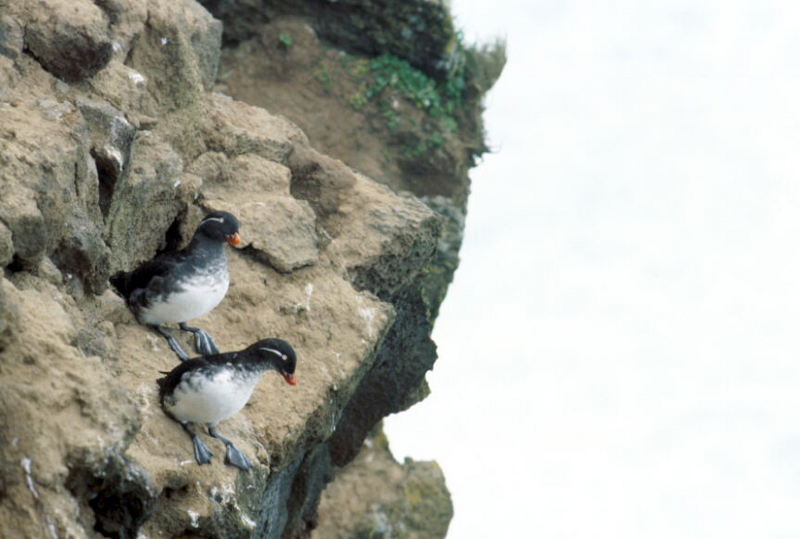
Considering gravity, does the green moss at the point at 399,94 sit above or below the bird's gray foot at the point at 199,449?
above

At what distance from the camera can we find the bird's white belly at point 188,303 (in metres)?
6.82

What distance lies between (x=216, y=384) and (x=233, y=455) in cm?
51

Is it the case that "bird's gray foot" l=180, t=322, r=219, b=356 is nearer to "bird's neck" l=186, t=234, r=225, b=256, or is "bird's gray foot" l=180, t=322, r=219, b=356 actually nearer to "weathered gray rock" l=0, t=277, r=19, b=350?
"bird's neck" l=186, t=234, r=225, b=256

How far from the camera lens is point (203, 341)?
726 centimetres

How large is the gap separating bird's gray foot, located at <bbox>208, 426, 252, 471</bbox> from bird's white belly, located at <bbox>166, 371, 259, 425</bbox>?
0.70 feet

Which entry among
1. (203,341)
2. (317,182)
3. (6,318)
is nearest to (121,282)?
(203,341)

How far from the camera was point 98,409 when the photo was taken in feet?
16.1

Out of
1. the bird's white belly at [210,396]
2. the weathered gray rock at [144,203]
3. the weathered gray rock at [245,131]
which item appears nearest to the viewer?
the bird's white belly at [210,396]

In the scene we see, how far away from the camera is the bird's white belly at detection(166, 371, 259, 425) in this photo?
6.20 meters

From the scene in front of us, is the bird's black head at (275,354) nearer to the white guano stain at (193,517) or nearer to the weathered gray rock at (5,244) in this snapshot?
the white guano stain at (193,517)

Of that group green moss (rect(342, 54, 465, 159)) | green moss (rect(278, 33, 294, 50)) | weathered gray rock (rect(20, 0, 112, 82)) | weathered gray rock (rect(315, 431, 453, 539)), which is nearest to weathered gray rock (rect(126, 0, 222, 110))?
weathered gray rock (rect(20, 0, 112, 82))

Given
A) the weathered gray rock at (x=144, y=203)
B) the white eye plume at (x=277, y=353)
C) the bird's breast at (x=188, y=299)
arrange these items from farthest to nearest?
the weathered gray rock at (x=144, y=203) → the bird's breast at (x=188, y=299) → the white eye plume at (x=277, y=353)

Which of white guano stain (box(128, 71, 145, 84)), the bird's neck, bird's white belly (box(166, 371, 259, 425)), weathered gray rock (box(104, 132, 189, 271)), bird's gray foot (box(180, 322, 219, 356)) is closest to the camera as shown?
bird's white belly (box(166, 371, 259, 425))

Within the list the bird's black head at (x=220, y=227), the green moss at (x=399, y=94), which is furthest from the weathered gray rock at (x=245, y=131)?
the green moss at (x=399, y=94)
